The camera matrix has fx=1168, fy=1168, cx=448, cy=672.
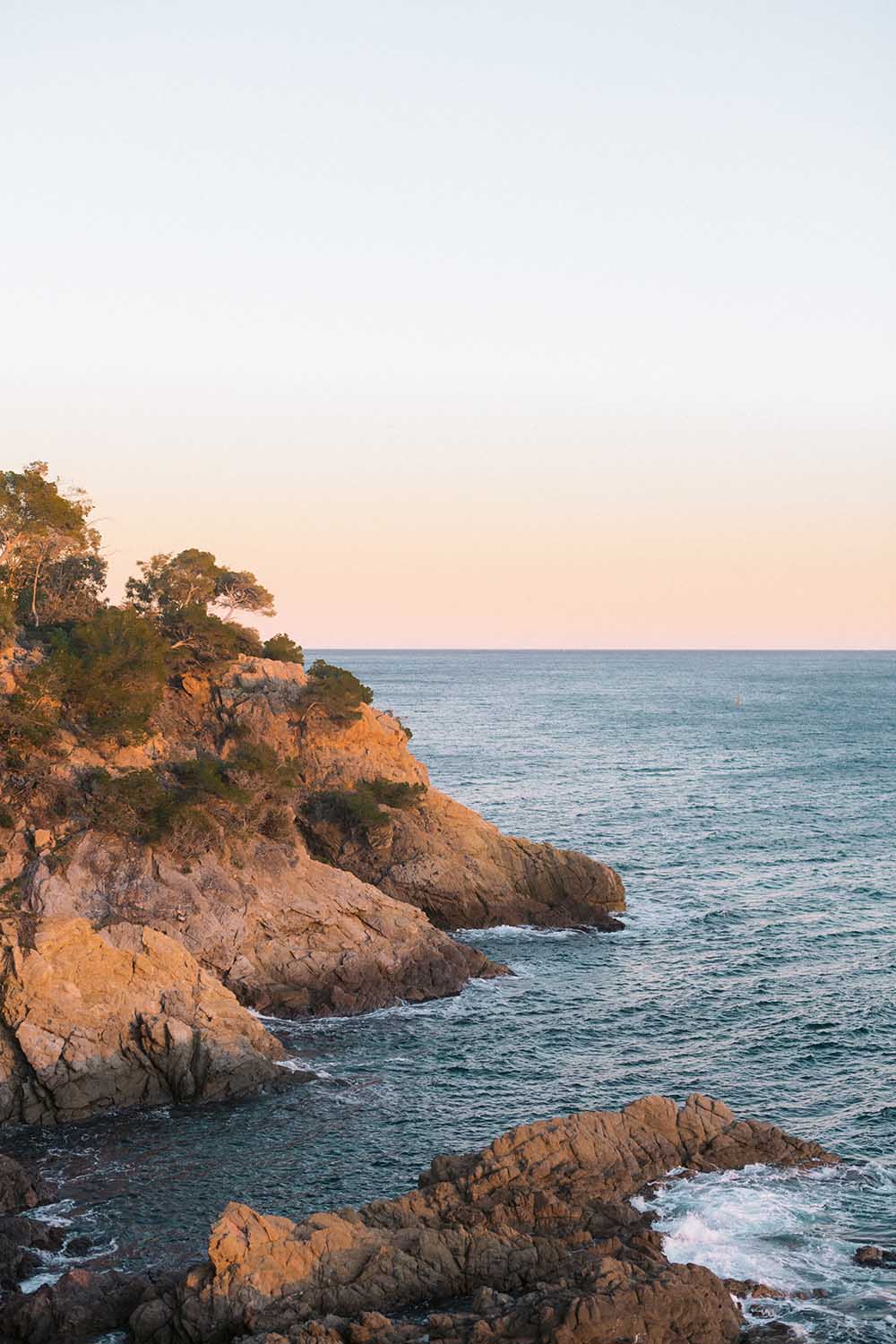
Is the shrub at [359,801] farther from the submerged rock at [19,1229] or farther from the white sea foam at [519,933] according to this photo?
the submerged rock at [19,1229]

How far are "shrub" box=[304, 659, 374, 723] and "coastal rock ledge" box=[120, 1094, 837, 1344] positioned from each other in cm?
3654

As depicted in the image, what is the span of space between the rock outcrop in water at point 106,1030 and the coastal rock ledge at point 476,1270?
1232 cm

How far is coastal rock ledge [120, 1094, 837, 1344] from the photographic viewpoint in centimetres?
2581

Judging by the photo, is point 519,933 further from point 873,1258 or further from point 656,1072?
point 873,1258

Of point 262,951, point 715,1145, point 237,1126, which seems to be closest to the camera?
point 715,1145

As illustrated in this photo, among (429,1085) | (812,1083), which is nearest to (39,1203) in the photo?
(429,1085)

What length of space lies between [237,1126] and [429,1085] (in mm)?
7486

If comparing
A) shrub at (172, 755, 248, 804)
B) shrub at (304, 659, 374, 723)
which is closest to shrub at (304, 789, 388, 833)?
shrub at (304, 659, 374, 723)

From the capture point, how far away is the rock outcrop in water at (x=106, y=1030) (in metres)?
41.3

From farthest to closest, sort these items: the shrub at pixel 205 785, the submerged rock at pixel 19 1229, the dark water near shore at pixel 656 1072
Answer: the shrub at pixel 205 785
the dark water near shore at pixel 656 1072
the submerged rock at pixel 19 1229

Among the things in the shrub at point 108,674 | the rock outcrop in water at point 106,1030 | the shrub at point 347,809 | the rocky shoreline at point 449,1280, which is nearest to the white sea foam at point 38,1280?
the rocky shoreline at point 449,1280

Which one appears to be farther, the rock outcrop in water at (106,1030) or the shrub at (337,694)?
the shrub at (337,694)

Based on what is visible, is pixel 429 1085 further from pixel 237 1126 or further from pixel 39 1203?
pixel 39 1203

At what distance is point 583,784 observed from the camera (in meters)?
114
